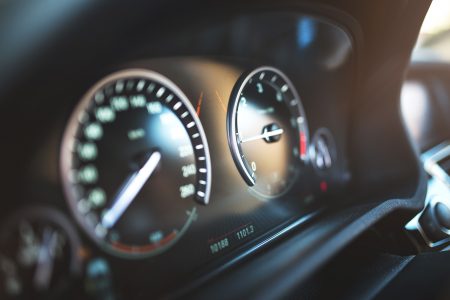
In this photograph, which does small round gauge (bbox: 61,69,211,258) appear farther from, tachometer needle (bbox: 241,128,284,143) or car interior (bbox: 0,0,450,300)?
tachometer needle (bbox: 241,128,284,143)

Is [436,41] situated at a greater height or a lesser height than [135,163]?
greater

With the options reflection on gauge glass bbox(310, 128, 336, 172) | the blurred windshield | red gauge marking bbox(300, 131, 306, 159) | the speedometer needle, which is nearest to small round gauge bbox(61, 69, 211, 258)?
the speedometer needle

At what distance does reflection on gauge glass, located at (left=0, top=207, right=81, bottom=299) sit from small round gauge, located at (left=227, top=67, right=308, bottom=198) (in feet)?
2.46

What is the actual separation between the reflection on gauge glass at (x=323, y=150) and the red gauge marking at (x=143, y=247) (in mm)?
884

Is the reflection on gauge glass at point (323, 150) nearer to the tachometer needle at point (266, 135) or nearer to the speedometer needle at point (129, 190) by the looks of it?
the tachometer needle at point (266, 135)

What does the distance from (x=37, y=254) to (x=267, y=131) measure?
1067 millimetres

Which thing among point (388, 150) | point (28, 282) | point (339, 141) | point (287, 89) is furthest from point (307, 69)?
point (28, 282)

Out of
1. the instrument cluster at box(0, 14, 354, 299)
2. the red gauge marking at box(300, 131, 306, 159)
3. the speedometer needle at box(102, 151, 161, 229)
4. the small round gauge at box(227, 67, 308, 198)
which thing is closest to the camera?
the instrument cluster at box(0, 14, 354, 299)

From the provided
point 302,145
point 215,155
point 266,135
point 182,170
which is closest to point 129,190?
point 182,170

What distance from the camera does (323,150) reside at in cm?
232

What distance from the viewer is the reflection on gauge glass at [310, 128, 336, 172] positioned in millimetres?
2264

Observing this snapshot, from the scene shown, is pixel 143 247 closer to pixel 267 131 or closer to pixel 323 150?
pixel 267 131

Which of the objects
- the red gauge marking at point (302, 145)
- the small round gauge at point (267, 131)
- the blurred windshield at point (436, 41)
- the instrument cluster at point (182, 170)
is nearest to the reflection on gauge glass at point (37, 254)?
the instrument cluster at point (182, 170)

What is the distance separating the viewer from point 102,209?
4.50 ft
